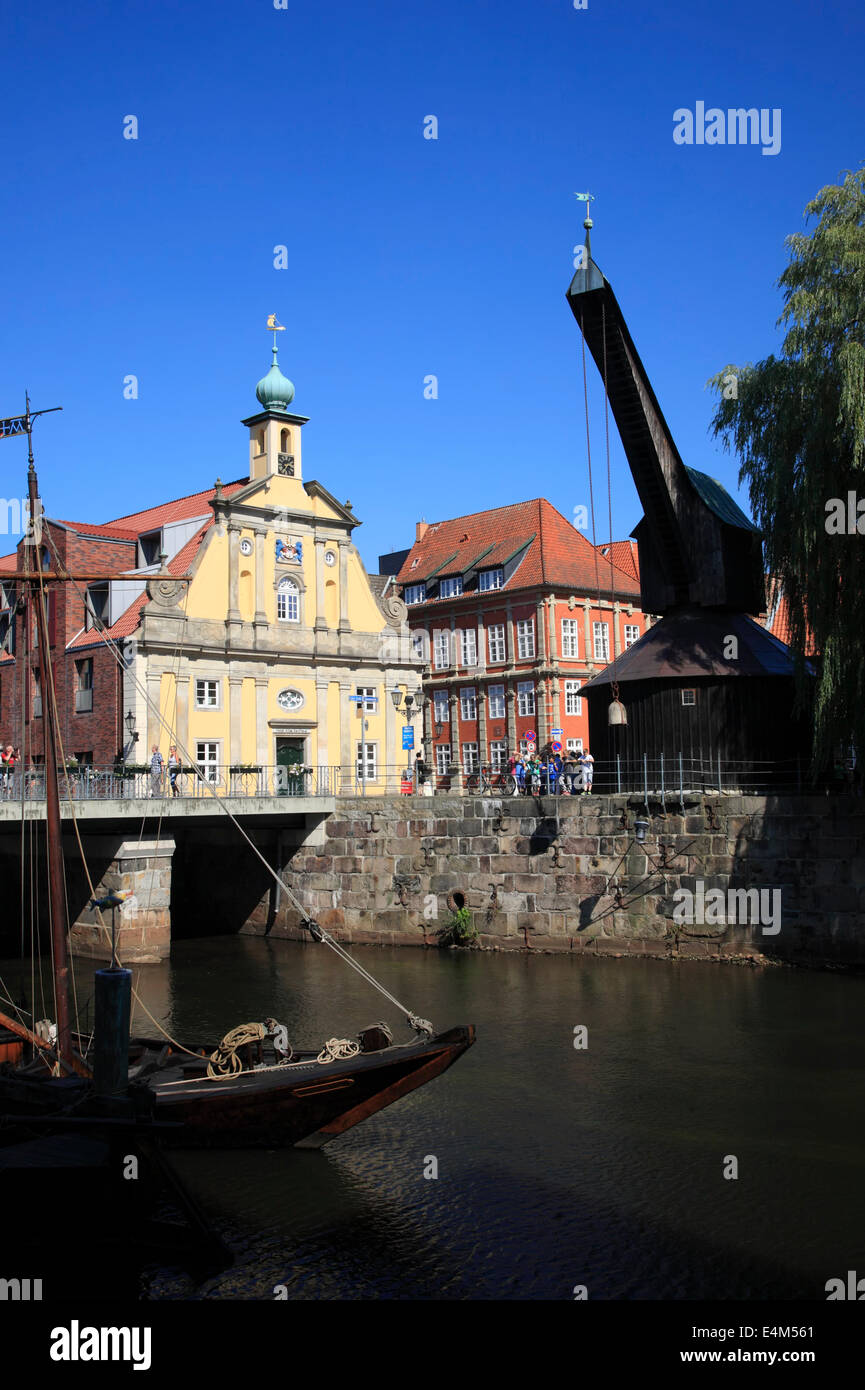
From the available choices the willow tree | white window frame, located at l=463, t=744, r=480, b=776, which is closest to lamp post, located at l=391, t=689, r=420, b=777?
white window frame, located at l=463, t=744, r=480, b=776

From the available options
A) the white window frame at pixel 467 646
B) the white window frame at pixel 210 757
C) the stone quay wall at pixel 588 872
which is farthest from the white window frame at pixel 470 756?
the stone quay wall at pixel 588 872

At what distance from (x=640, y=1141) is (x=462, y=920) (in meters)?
17.3

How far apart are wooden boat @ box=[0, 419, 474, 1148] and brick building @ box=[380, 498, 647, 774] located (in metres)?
41.4

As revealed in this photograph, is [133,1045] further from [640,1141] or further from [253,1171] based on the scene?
[640,1141]

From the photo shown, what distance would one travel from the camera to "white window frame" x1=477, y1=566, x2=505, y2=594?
6227 centimetres

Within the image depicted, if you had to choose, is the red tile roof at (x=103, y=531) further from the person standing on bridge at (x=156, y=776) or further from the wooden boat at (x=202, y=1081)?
the wooden boat at (x=202, y=1081)

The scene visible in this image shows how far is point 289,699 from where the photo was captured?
44.2m

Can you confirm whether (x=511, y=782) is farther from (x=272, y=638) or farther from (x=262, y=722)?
(x=272, y=638)

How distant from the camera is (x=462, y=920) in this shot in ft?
110

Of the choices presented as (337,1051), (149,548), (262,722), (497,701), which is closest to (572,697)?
(497,701)

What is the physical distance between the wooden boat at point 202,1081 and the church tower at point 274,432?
101 ft

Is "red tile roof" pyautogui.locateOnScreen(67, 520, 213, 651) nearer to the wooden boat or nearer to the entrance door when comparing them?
the entrance door

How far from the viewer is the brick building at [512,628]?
59562mm
